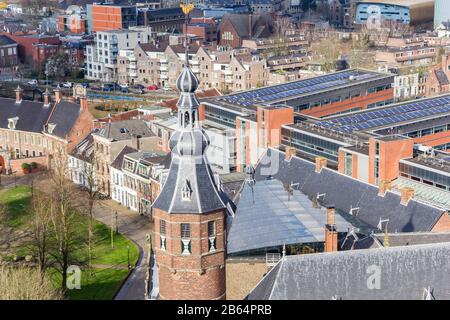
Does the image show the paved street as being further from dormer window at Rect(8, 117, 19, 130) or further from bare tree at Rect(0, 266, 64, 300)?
dormer window at Rect(8, 117, 19, 130)

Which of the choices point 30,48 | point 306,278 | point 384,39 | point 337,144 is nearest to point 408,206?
point 337,144

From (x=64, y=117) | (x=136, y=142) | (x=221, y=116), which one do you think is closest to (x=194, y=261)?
(x=221, y=116)

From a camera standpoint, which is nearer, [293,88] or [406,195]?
[406,195]

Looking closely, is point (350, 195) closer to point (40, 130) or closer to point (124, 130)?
point (124, 130)

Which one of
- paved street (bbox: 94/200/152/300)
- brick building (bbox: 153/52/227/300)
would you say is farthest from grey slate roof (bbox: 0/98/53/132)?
brick building (bbox: 153/52/227/300)

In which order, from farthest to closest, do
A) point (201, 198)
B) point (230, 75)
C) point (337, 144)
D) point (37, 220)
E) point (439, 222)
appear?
point (230, 75) → point (337, 144) → point (37, 220) → point (439, 222) → point (201, 198)

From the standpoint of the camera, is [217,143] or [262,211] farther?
[217,143]

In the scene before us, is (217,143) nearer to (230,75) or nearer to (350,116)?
(350,116)
